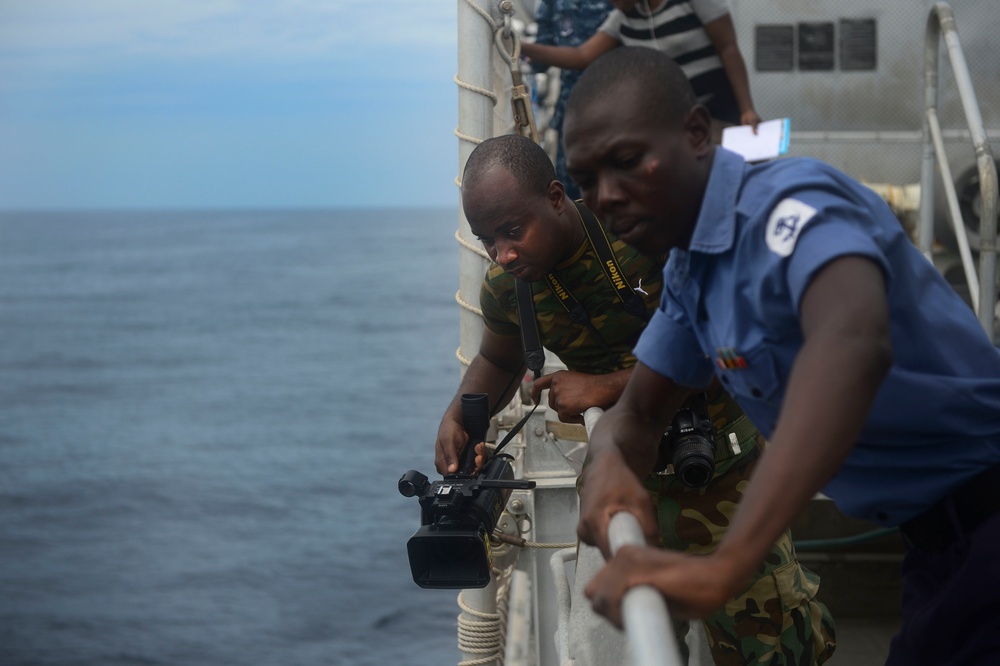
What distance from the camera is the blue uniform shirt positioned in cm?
167

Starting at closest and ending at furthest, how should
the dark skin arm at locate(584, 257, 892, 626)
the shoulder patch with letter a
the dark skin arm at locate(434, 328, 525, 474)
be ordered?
the dark skin arm at locate(584, 257, 892, 626), the shoulder patch with letter a, the dark skin arm at locate(434, 328, 525, 474)

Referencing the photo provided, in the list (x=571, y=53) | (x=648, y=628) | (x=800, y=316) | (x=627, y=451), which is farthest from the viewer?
(x=571, y=53)

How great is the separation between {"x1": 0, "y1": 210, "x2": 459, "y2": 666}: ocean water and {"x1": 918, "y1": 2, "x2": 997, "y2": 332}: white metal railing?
35.4ft

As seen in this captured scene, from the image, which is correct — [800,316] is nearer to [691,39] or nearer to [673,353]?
[673,353]

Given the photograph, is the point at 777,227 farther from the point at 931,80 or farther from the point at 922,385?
the point at 931,80

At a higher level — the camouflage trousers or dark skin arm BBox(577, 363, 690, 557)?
dark skin arm BBox(577, 363, 690, 557)

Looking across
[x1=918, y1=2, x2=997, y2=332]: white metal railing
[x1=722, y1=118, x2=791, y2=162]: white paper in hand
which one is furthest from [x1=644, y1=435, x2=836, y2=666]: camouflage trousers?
[x1=722, y1=118, x2=791, y2=162]: white paper in hand

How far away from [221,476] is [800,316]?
23.3m

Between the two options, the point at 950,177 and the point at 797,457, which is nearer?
the point at 797,457

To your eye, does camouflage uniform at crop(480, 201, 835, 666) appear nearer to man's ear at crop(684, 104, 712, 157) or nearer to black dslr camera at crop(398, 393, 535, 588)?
black dslr camera at crop(398, 393, 535, 588)

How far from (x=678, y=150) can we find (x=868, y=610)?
375 cm

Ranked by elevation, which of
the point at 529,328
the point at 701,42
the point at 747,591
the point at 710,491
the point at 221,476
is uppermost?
the point at 701,42

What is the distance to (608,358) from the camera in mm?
3209

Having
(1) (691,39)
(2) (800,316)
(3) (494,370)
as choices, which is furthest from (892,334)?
A: (1) (691,39)
